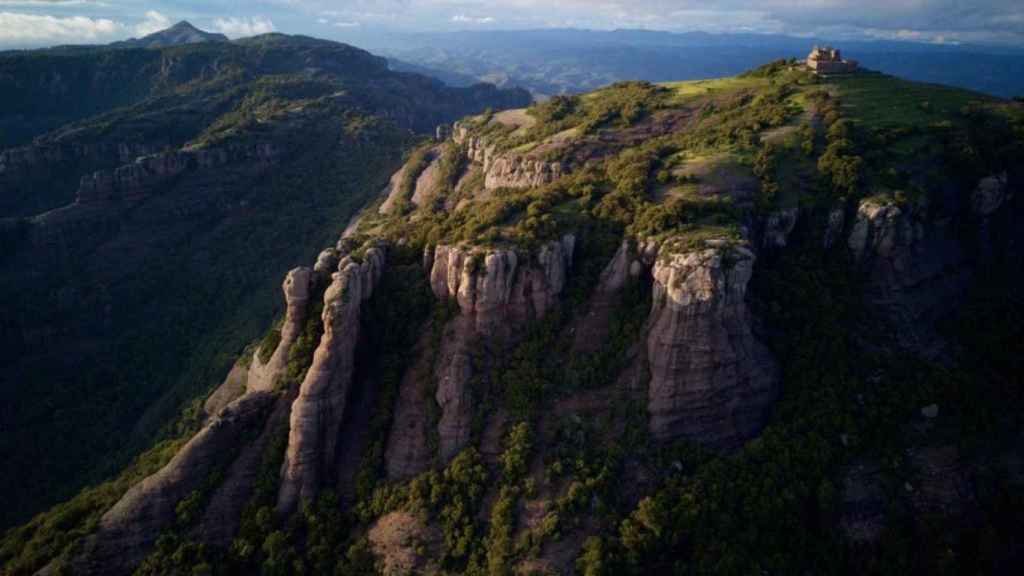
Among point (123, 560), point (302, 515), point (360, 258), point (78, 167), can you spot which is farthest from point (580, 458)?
point (78, 167)

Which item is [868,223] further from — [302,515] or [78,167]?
[78,167]

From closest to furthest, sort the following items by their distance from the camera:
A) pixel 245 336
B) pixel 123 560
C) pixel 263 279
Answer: pixel 123 560, pixel 245 336, pixel 263 279

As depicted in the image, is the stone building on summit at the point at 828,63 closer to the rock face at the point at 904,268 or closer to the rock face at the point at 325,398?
the rock face at the point at 904,268

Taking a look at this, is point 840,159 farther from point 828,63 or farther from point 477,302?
point 477,302

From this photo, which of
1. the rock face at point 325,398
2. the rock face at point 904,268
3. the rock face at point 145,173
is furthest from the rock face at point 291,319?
the rock face at point 145,173

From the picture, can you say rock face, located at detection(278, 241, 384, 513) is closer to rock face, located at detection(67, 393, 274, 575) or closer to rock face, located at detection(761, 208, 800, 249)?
rock face, located at detection(67, 393, 274, 575)
